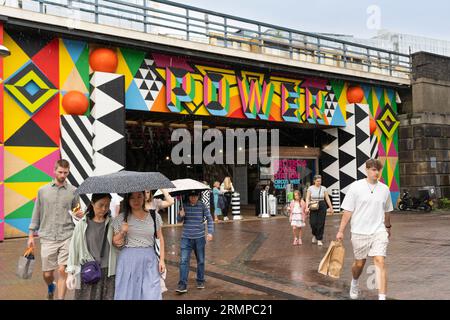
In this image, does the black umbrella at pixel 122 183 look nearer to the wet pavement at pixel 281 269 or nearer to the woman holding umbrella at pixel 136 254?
the woman holding umbrella at pixel 136 254

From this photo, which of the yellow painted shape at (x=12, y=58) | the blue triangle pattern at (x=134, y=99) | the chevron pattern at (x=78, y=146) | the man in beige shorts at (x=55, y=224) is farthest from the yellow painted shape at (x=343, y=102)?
the man in beige shorts at (x=55, y=224)

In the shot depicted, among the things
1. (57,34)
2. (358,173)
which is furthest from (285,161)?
(57,34)

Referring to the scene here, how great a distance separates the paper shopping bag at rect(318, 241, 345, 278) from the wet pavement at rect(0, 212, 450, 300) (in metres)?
0.44

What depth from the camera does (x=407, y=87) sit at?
22266 millimetres

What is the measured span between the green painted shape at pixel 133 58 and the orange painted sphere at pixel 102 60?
0.62 metres

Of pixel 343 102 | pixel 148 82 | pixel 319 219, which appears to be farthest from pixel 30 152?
pixel 343 102

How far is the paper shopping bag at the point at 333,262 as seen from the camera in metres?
6.06

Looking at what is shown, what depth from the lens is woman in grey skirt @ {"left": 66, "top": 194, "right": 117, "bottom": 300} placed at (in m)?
4.39

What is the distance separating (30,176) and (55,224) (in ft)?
27.1

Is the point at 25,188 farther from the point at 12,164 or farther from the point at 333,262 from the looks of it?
the point at 333,262

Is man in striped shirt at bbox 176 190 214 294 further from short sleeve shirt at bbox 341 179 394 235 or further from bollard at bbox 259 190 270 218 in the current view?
bollard at bbox 259 190 270 218

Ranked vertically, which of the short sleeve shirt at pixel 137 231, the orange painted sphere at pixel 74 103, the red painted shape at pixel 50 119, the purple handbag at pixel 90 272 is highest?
the orange painted sphere at pixel 74 103
